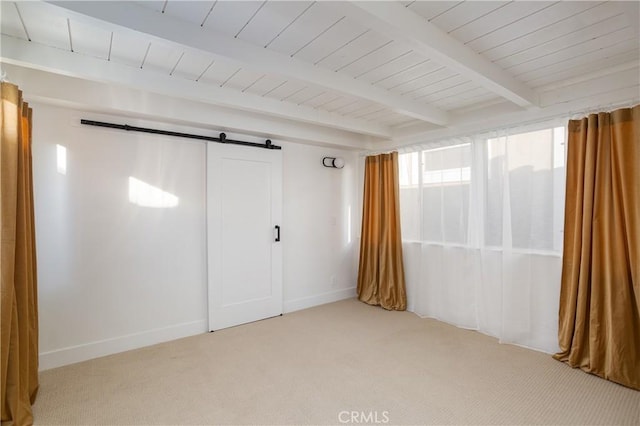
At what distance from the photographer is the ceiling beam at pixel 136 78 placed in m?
1.99

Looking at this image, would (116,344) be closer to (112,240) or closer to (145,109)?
(112,240)

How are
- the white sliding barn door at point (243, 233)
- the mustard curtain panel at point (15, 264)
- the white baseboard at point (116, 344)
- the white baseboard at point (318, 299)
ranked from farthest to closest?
the white baseboard at point (318, 299)
the white sliding barn door at point (243, 233)
the white baseboard at point (116, 344)
the mustard curtain panel at point (15, 264)

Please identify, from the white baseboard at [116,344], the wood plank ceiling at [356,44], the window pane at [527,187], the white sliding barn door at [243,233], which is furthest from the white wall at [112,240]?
the window pane at [527,187]

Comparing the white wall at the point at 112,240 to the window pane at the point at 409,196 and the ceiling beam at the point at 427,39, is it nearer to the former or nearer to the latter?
the window pane at the point at 409,196

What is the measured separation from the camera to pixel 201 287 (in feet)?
11.0

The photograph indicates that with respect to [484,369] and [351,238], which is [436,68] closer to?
[484,369]

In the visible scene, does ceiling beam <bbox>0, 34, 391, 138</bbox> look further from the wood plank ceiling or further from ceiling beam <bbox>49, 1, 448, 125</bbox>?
ceiling beam <bbox>49, 1, 448, 125</bbox>

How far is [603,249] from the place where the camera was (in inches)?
94.3

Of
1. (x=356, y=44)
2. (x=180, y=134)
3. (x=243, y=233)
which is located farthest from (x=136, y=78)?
(x=243, y=233)

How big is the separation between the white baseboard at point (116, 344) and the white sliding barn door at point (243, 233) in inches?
9.3

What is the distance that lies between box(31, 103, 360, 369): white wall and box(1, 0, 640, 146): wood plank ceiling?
0.80m

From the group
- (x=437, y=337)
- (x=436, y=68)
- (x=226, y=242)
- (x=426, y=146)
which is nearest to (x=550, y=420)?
(x=437, y=337)

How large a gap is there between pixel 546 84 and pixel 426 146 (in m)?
1.28

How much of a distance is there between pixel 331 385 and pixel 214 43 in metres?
2.43
